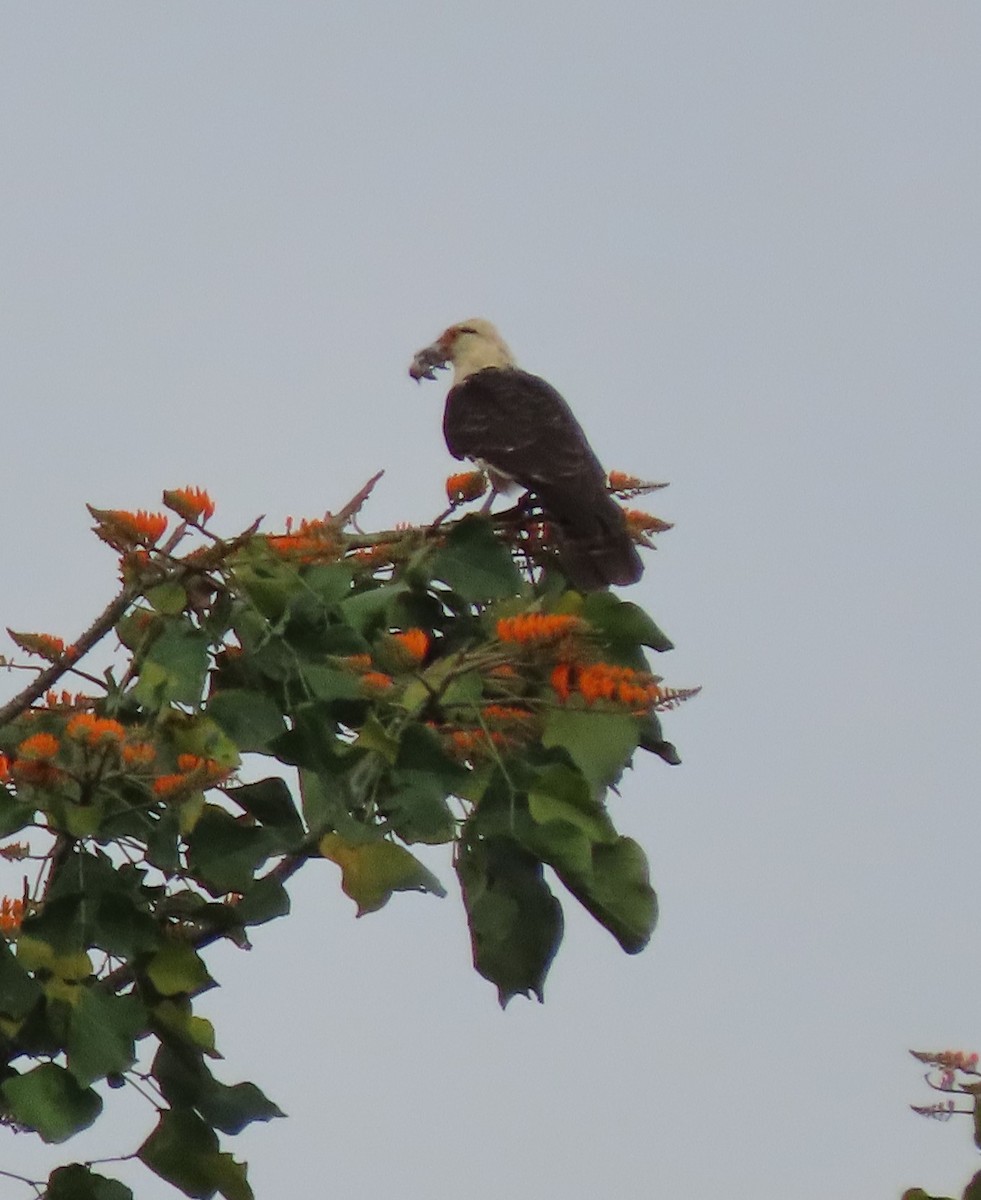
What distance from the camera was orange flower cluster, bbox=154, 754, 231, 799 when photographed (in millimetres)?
3297

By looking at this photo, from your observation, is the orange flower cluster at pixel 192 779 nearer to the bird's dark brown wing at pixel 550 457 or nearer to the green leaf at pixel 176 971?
the green leaf at pixel 176 971

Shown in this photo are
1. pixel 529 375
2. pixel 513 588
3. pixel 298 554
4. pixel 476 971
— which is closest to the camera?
pixel 476 971

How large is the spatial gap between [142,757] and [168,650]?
37 cm

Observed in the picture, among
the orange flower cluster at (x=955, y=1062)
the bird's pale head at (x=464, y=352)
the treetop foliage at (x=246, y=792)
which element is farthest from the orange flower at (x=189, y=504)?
the bird's pale head at (x=464, y=352)

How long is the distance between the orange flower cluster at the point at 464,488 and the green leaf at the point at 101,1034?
1412 millimetres

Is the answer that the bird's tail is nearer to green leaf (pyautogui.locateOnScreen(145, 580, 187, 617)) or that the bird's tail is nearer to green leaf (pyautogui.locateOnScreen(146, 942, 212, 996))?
green leaf (pyautogui.locateOnScreen(145, 580, 187, 617))

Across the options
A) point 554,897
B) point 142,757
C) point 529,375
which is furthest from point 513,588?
point 529,375

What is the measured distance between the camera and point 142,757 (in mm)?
3283

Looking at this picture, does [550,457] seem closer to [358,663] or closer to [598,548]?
[598,548]

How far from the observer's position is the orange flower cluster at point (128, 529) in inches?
143

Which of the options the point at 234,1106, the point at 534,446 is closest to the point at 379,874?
the point at 234,1106

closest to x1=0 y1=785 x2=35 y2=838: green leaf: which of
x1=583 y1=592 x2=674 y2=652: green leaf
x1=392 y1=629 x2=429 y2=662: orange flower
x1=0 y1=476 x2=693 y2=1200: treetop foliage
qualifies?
x1=0 y1=476 x2=693 y2=1200: treetop foliage

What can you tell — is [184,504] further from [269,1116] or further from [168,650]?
[269,1116]

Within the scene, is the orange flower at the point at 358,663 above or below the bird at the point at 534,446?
below
